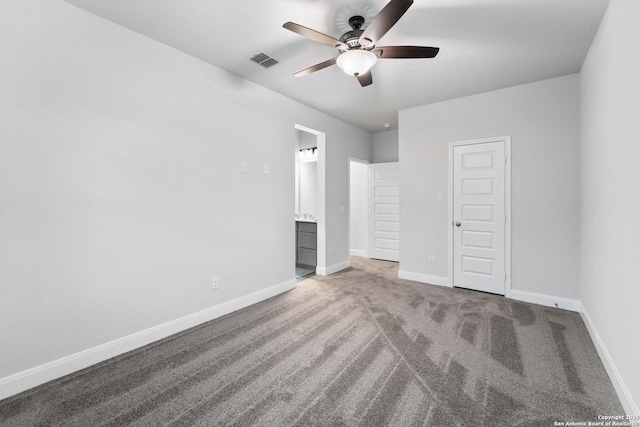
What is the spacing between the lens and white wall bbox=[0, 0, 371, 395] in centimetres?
184

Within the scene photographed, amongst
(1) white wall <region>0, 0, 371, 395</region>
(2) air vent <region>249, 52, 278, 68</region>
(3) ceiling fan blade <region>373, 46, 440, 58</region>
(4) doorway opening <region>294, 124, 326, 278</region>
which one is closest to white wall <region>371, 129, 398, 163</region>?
(4) doorway opening <region>294, 124, 326, 278</region>

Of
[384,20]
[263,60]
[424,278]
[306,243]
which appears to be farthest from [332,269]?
[384,20]

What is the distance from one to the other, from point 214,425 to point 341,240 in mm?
3679

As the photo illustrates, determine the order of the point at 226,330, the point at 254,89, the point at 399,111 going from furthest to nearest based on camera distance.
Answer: the point at 399,111 < the point at 254,89 < the point at 226,330

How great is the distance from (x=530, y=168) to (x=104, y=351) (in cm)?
479

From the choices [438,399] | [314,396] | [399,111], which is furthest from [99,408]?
[399,111]

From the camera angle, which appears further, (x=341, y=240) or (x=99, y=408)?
(x=341, y=240)

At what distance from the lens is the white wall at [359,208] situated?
240 inches

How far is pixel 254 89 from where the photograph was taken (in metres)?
3.36

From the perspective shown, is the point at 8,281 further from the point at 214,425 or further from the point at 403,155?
the point at 403,155

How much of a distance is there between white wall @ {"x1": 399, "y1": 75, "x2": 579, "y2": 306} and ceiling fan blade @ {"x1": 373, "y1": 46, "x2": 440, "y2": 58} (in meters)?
2.12

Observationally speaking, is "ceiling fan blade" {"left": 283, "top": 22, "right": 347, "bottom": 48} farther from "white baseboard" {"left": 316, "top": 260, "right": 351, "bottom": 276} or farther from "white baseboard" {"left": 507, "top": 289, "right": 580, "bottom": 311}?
"white baseboard" {"left": 507, "top": 289, "right": 580, "bottom": 311}

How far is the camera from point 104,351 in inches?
86.4

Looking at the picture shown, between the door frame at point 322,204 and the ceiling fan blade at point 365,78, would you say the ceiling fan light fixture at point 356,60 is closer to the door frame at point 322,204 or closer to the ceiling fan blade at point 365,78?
the ceiling fan blade at point 365,78
